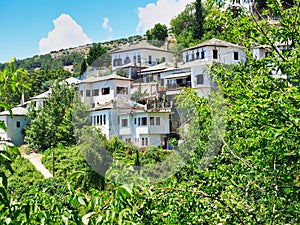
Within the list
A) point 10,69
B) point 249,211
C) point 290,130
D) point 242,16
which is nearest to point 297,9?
point 242,16

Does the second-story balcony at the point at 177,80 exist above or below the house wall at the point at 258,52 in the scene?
above

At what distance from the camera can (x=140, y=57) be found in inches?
1385

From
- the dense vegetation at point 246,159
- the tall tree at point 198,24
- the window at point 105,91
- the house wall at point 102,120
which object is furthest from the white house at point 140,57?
the dense vegetation at point 246,159

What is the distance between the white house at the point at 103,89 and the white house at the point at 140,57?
301 inches

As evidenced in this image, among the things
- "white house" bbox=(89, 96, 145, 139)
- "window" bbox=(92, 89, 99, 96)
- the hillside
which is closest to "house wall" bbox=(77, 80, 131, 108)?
"window" bbox=(92, 89, 99, 96)

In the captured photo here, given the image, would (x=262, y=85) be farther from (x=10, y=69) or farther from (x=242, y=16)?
(x=10, y=69)

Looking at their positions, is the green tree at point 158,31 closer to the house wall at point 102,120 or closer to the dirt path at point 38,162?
the dirt path at point 38,162

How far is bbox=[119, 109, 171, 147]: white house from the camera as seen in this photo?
1759 cm

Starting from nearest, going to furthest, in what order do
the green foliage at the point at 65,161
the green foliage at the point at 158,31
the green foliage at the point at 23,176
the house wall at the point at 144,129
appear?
the house wall at the point at 144,129
the green foliage at the point at 65,161
the green foliage at the point at 23,176
the green foliage at the point at 158,31

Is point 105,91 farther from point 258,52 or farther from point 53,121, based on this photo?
point 258,52

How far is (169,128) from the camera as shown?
1639cm

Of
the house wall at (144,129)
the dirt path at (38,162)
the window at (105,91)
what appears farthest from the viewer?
the dirt path at (38,162)

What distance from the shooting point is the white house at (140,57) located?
3319 centimetres

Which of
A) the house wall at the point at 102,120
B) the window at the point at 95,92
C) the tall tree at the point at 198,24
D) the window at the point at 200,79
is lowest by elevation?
the house wall at the point at 102,120
